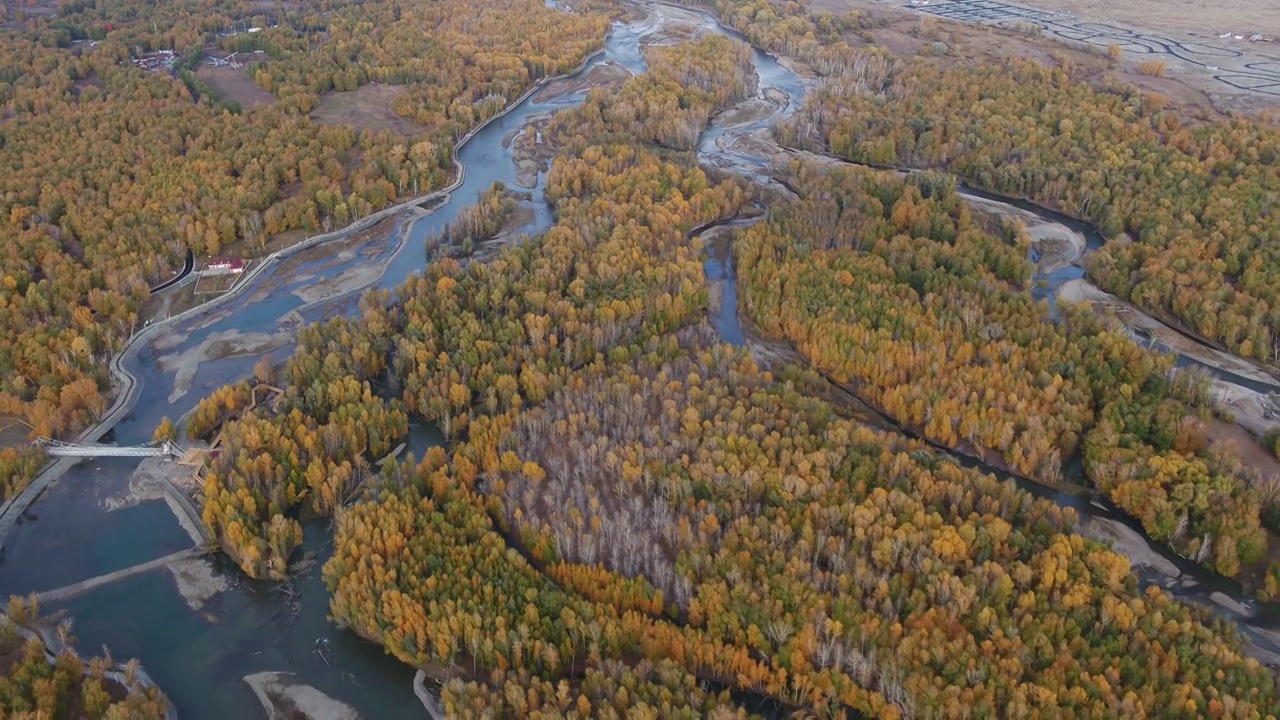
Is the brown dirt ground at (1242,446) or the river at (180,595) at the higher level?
the brown dirt ground at (1242,446)

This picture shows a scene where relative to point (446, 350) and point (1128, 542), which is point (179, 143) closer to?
point (446, 350)

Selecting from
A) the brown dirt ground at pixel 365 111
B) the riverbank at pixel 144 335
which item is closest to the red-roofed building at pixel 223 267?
the riverbank at pixel 144 335

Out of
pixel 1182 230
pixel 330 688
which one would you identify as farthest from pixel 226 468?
pixel 1182 230

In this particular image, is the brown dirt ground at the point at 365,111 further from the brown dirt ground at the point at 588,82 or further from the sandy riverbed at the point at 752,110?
the sandy riverbed at the point at 752,110

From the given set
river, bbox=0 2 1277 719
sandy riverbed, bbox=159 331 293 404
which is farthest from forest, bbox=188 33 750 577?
sandy riverbed, bbox=159 331 293 404

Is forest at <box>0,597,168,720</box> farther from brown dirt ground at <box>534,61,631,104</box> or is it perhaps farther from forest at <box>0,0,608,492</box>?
brown dirt ground at <box>534,61,631,104</box>

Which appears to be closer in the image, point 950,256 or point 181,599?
point 181,599

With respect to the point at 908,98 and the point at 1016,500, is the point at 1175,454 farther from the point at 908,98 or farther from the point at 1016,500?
the point at 908,98
